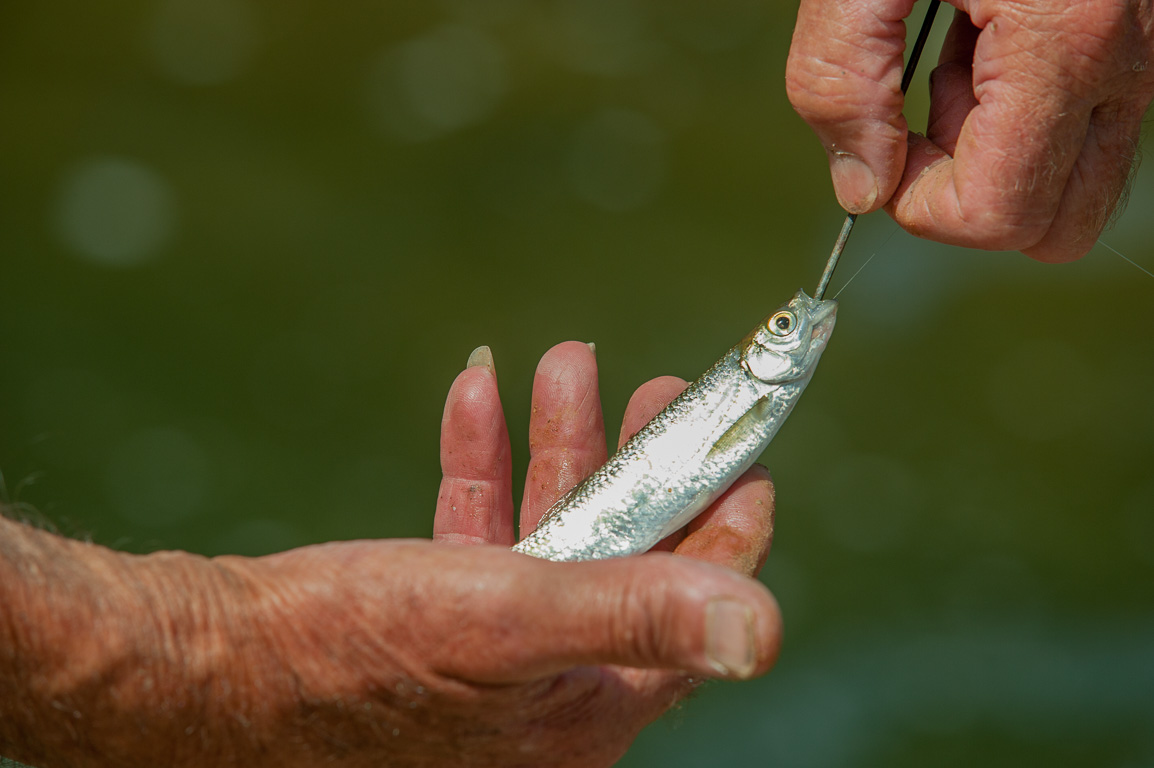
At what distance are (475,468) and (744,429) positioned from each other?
1.17 meters

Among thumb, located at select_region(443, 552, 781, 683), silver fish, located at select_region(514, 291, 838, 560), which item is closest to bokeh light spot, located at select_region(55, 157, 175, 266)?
silver fish, located at select_region(514, 291, 838, 560)

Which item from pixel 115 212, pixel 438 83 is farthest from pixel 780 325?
pixel 115 212

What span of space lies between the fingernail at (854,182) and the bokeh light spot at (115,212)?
525 cm

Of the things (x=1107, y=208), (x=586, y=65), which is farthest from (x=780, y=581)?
(x=586, y=65)

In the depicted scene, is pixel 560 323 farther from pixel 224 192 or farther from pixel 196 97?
pixel 196 97

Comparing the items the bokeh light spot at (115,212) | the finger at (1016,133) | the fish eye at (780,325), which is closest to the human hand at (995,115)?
the finger at (1016,133)

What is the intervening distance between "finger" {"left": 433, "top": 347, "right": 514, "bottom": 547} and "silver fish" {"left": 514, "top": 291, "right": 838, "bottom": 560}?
0.63m

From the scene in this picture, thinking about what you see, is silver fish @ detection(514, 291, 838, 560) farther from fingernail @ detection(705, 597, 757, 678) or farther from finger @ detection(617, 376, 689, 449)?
fingernail @ detection(705, 597, 757, 678)

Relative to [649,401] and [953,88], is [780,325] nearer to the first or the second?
[649,401]

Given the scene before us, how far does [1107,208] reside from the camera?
2.69 metres

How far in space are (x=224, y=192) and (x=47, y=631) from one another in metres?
5.19

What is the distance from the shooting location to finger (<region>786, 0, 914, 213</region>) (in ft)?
8.29

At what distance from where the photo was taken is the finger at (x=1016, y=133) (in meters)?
2.30

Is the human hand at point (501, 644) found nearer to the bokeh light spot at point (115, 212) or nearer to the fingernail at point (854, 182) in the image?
the fingernail at point (854, 182)
